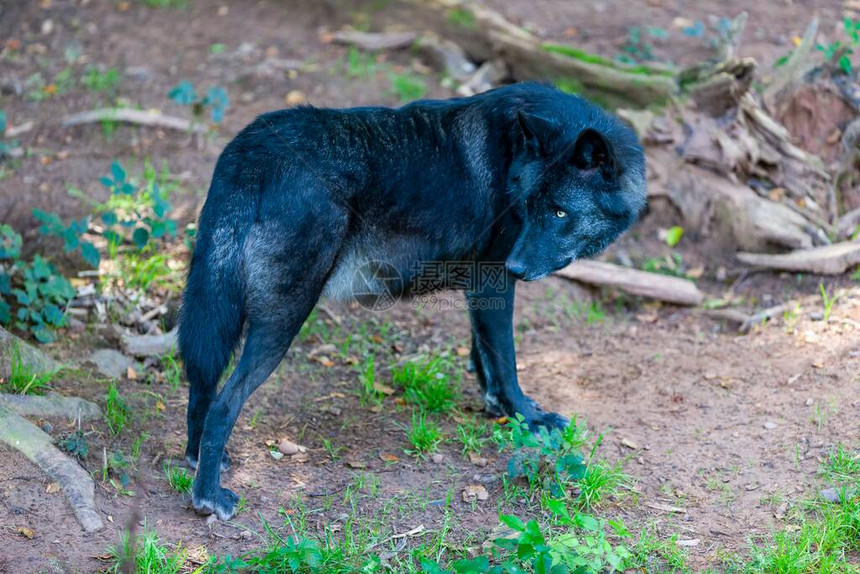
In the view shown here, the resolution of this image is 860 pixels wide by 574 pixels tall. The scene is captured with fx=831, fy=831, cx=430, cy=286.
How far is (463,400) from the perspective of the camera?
5.27m

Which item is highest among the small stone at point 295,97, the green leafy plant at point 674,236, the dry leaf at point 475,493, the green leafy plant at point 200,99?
the green leafy plant at point 200,99

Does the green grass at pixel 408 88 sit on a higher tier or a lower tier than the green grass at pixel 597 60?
lower

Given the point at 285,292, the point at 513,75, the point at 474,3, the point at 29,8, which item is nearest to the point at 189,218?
the point at 285,292

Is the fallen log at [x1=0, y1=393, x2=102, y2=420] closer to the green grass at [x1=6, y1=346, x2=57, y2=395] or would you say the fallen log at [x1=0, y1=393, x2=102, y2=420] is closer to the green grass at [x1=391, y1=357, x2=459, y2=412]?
the green grass at [x1=6, y1=346, x2=57, y2=395]

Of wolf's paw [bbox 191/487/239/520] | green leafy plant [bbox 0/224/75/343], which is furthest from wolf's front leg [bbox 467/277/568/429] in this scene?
green leafy plant [bbox 0/224/75/343]

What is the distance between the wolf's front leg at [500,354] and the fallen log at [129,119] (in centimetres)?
422

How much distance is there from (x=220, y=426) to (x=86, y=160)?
4.22 metres

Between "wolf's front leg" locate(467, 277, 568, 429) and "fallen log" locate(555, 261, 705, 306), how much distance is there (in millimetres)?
1650

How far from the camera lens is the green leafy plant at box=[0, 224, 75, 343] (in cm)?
512

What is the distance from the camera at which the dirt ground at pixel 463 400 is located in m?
3.96

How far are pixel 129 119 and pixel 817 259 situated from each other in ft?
20.2

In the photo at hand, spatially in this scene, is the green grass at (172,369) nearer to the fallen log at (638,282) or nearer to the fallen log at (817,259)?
the fallen log at (638,282)

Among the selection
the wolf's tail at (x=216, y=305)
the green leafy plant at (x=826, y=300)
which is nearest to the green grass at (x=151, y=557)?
the wolf's tail at (x=216, y=305)

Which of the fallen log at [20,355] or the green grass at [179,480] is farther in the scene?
the fallen log at [20,355]
